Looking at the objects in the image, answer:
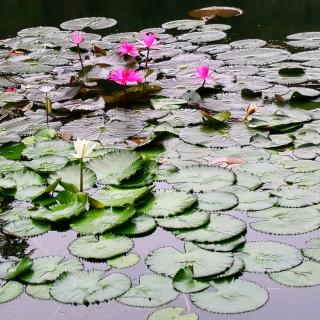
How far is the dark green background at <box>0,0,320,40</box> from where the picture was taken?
4.69m

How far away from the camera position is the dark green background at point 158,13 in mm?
4691

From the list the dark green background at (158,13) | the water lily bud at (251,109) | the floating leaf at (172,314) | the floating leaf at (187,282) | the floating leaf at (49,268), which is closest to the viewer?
the floating leaf at (172,314)

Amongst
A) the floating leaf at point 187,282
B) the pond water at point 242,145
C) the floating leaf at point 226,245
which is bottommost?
the pond water at point 242,145

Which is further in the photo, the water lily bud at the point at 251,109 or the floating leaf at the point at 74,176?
the water lily bud at the point at 251,109

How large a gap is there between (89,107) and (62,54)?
1264 millimetres

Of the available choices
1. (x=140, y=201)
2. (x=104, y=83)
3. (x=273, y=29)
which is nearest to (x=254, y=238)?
(x=140, y=201)

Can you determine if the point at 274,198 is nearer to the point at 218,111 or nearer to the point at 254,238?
the point at 254,238

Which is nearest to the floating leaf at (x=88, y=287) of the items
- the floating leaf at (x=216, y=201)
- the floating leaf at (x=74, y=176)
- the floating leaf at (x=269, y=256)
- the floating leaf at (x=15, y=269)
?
the floating leaf at (x=15, y=269)

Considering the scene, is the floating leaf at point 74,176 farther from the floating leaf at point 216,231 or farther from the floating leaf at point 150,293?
the floating leaf at point 150,293

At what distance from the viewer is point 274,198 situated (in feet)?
6.94

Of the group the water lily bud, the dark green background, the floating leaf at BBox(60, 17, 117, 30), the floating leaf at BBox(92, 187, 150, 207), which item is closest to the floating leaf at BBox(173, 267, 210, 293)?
the floating leaf at BBox(92, 187, 150, 207)

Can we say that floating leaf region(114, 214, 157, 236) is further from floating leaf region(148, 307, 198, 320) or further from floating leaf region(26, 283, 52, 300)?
floating leaf region(148, 307, 198, 320)

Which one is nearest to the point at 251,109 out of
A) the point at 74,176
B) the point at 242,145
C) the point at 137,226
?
the point at 242,145

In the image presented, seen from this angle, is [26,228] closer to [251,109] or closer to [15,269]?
[15,269]
